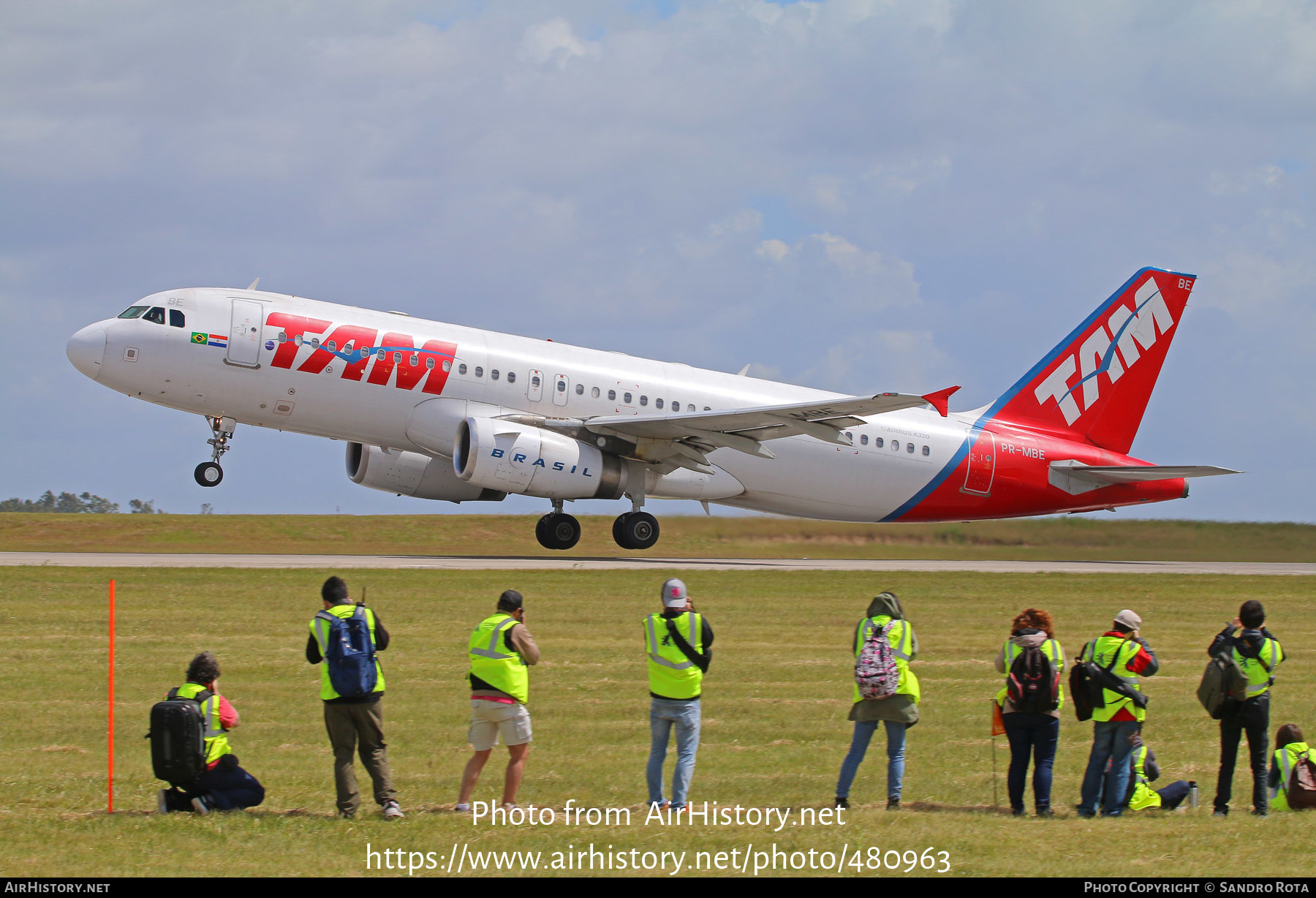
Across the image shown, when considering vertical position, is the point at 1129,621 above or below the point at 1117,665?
above

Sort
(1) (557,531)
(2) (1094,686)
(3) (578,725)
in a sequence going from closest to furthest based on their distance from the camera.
A: (2) (1094,686)
(3) (578,725)
(1) (557,531)

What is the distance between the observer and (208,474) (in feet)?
89.2

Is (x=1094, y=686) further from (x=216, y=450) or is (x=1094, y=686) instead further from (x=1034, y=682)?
(x=216, y=450)

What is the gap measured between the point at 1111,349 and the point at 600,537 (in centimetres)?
1583

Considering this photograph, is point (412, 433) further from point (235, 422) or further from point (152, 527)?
point (152, 527)

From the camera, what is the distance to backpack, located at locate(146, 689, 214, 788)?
9242 millimetres

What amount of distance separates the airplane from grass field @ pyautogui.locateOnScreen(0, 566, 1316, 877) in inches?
147

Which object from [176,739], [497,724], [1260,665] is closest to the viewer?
[176,739]

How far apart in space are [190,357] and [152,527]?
46.2 feet

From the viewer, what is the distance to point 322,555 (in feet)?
99.2

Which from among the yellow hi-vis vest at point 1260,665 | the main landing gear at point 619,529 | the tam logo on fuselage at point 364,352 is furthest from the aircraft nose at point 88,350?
the yellow hi-vis vest at point 1260,665

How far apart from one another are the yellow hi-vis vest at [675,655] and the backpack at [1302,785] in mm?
5361

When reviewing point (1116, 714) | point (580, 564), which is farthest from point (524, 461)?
point (1116, 714)

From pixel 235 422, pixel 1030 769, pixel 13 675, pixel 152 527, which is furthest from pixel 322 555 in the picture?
pixel 1030 769
